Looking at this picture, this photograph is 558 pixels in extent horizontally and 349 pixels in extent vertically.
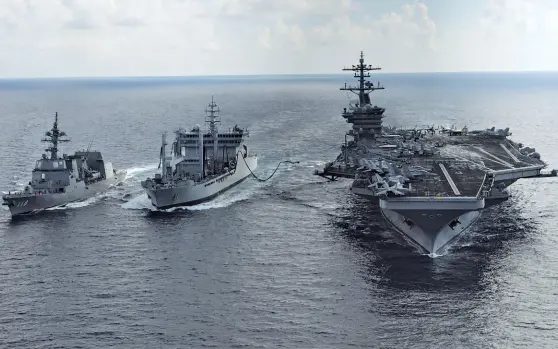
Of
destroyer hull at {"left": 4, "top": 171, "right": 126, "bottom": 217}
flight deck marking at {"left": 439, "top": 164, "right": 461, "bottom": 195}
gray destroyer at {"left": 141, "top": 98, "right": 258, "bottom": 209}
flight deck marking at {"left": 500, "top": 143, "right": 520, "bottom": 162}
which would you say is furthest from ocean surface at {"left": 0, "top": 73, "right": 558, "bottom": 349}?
flight deck marking at {"left": 500, "top": 143, "right": 520, "bottom": 162}

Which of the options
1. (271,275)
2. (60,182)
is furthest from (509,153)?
(60,182)

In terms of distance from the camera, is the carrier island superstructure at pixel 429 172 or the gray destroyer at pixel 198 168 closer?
the carrier island superstructure at pixel 429 172

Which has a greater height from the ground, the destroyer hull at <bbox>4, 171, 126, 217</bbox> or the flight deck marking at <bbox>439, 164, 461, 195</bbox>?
the flight deck marking at <bbox>439, 164, 461, 195</bbox>

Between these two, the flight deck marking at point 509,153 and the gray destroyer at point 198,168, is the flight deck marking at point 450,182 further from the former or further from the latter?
the gray destroyer at point 198,168

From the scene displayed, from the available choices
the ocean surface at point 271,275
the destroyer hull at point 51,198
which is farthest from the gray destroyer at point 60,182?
the ocean surface at point 271,275

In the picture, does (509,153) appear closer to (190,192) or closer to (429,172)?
(429,172)

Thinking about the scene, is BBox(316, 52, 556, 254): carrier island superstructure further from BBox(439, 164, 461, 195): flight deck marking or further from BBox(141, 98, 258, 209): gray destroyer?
BBox(141, 98, 258, 209): gray destroyer
